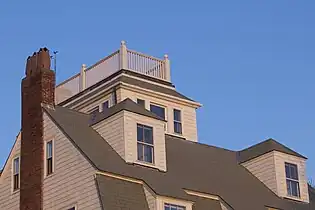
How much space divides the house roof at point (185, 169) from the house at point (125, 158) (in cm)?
7

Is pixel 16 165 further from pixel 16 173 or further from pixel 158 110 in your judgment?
pixel 158 110

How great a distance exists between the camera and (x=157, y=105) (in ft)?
143

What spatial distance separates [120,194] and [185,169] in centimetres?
637

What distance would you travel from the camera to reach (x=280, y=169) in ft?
132

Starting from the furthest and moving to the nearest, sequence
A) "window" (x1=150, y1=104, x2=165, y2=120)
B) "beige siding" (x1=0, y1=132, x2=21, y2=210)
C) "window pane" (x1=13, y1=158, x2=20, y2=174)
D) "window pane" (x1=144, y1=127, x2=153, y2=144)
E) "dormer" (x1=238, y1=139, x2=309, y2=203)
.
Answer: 1. "window" (x1=150, y1=104, x2=165, y2=120)
2. "dormer" (x1=238, y1=139, x2=309, y2=203)
3. "window pane" (x1=13, y1=158, x2=20, y2=174)
4. "beige siding" (x1=0, y1=132, x2=21, y2=210)
5. "window pane" (x1=144, y1=127, x2=153, y2=144)

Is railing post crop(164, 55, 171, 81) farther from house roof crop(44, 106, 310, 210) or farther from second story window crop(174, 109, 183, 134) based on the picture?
house roof crop(44, 106, 310, 210)

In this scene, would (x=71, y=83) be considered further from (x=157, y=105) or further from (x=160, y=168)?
(x=160, y=168)

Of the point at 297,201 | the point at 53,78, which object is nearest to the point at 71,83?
the point at 53,78

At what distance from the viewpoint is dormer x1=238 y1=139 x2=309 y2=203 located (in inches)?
1580

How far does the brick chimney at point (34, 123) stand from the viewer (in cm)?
3466

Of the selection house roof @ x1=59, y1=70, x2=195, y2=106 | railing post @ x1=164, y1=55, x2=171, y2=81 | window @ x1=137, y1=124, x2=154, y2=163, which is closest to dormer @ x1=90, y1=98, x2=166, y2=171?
window @ x1=137, y1=124, x2=154, y2=163

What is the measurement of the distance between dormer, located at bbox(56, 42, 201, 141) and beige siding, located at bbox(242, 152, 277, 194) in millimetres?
4609

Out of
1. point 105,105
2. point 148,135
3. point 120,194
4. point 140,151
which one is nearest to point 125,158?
point 140,151

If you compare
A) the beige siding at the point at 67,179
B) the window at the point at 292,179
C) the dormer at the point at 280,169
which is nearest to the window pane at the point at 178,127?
the dormer at the point at 280,169
